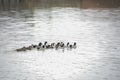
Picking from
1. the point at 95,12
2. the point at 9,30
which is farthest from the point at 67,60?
the point at 95,12

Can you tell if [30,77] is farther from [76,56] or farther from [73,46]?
[73,46]

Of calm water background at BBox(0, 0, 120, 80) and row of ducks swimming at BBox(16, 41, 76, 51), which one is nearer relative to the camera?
calm water background at BBox(0, 0, 120, 80)

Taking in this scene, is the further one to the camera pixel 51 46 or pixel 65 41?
pixel 65 41

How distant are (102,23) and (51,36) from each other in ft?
25.0

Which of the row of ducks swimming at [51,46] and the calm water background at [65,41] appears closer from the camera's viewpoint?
the calm water background at [65,41]

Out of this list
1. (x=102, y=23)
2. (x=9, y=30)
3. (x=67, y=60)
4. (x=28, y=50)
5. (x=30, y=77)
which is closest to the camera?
(x=30, y=77)

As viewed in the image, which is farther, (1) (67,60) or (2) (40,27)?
(2) (40,27)

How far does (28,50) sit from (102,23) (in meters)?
12.6

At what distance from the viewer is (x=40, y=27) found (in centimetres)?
3328

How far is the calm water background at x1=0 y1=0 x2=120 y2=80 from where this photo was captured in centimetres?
2008

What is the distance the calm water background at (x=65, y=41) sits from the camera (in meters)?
20.1

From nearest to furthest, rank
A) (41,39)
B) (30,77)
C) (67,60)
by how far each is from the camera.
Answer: (30,77)
(67,60)
(41,39)

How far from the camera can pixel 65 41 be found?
27.3 meters

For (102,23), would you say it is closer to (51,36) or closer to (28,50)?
(51,36)
